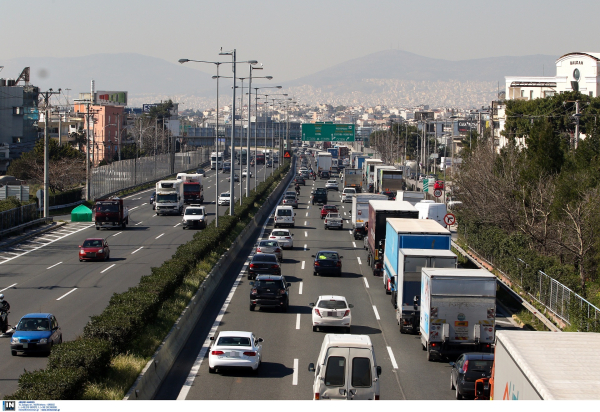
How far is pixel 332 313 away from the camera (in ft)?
82.3

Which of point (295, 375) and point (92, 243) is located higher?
point (92, 243)

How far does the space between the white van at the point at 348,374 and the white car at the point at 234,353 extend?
3809mm

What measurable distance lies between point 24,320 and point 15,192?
39.5m

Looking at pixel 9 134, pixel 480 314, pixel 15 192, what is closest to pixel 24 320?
pixel 480 314

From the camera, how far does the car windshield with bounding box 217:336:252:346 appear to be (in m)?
19.9

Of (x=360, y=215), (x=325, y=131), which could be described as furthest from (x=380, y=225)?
(x=325, y=131)

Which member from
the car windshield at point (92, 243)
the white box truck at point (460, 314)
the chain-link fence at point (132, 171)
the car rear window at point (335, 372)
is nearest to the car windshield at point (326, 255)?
the car windshield at point (92, 243)

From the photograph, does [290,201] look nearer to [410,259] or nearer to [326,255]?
[326,255]

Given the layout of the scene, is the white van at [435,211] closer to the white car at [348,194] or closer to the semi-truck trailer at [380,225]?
the semi-truck trailer at [380,225]

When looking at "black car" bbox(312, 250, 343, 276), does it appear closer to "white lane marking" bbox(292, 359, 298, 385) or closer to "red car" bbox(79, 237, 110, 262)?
"red car" bbox(79, 237, 110, 262)

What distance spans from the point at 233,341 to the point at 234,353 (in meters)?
0.50

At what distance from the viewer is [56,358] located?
1591 centimetres
